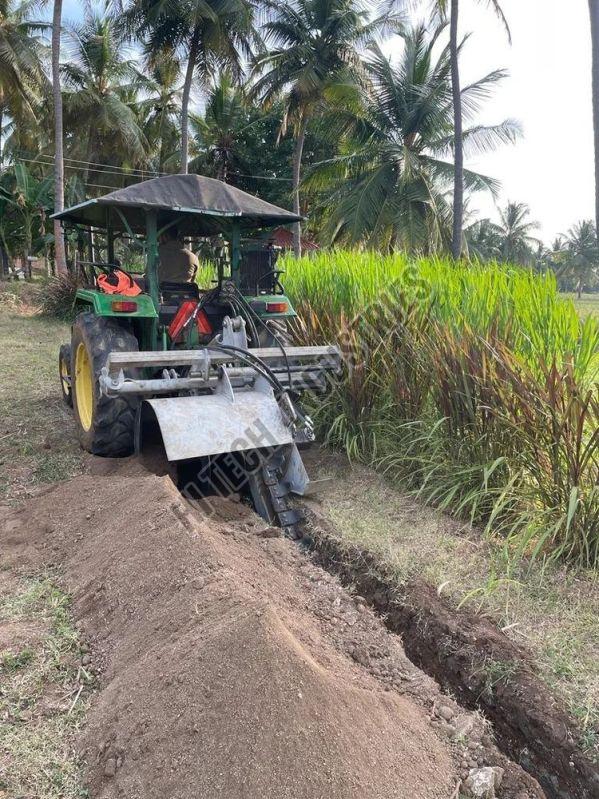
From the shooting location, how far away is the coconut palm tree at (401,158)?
54.6ft

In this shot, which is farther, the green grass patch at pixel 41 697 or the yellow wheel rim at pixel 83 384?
the yellow wheel rim at pixel 83 384

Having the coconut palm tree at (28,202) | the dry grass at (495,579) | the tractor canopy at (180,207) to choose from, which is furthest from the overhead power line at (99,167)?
the dry grass at (495,579)

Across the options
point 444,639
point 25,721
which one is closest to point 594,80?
point 444,639

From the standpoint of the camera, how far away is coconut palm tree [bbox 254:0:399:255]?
1734 cm

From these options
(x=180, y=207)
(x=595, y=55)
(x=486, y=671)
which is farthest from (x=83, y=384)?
(x=595, y=55)

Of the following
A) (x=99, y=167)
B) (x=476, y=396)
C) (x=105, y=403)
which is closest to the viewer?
(x=476, y=396)

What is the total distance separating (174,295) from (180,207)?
1005 millimetres

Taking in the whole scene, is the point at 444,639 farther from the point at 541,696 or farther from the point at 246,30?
the point at 246,30

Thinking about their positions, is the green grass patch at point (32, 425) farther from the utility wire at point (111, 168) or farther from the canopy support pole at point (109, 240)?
the utility wire at point (111, 168)

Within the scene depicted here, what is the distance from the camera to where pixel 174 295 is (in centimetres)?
509

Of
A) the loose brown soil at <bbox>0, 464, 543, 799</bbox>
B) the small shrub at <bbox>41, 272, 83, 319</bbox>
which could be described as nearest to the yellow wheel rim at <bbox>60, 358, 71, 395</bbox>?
the loose brown soil at <bbox>0, 464, 543, 799</bbox>

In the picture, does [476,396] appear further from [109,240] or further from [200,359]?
[109,240]

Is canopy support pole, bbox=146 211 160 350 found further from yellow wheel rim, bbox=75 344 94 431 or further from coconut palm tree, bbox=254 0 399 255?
coconut palm tree, bbox=254 0 399 255

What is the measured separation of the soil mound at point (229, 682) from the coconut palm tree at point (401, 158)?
14290 mm
